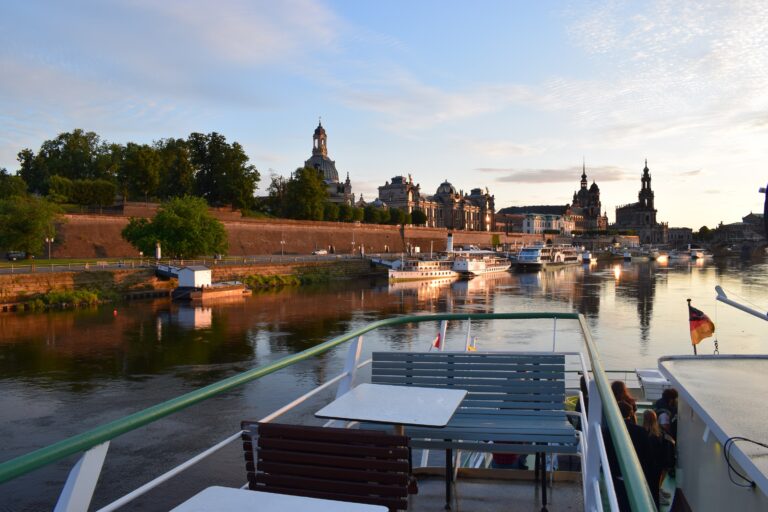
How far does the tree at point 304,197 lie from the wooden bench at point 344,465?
63008 mm

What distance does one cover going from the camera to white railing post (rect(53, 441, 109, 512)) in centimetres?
170

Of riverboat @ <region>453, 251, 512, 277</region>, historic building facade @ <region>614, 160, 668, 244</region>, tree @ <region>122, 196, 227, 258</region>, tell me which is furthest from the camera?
historic building facade @ <region>614, 160, 668, 244</region>

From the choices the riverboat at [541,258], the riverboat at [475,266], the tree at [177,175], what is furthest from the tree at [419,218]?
the tree at [177,175]

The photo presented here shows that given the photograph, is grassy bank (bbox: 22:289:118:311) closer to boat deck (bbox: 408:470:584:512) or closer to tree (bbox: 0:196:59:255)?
tree (bbox: 0:196:59:255)

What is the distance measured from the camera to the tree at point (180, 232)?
122 ft

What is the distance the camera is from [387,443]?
2.56 meters

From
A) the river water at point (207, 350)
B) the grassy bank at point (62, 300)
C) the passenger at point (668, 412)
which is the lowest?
the river water at point (207, 350)

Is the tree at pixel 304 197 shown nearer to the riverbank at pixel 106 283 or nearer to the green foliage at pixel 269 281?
the riverbank at pixel 106 283

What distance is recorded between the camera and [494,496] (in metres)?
3.95

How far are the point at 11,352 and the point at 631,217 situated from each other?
167603mm

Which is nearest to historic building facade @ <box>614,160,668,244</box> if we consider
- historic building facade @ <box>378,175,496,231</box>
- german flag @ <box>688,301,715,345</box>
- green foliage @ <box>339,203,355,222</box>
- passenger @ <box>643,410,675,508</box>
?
historic building facade @ <box>378,175,496,231</box>

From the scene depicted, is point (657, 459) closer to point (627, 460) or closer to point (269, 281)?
point (627, 460)

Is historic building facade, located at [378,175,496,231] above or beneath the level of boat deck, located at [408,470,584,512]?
above

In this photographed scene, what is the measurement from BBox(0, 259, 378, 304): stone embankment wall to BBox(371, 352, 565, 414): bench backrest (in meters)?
28.0
